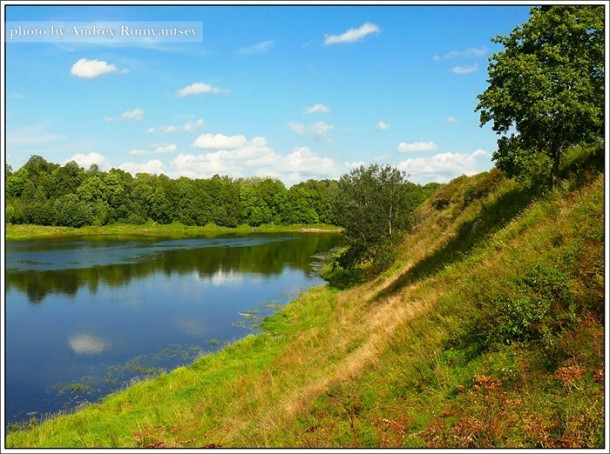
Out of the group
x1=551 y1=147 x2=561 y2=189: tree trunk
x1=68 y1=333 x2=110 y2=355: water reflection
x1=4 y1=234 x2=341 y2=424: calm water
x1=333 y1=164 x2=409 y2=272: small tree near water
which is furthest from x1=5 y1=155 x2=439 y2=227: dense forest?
x1=551 y1=147 x2=561 y2=189: tree trunk

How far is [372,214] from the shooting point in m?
43.5

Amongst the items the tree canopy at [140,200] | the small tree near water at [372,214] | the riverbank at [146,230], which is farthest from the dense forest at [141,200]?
the small tree near water at [372,214]

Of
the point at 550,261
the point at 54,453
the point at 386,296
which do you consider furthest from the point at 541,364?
the point at 386,296

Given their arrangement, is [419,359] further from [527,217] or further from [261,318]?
[261,318]

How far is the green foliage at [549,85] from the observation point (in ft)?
56.7

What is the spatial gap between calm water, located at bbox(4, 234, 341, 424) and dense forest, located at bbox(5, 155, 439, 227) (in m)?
43.3

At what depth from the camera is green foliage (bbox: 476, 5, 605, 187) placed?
56.7 feet

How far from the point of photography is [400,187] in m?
48.5

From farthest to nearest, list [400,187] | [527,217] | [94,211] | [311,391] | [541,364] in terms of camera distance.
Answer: [94,211], [400,187], [527,217], [311,391], [541,364]

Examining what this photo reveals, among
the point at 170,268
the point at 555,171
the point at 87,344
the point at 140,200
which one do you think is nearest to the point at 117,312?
the point at 87,344

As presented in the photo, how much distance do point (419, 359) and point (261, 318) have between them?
2676 centimetres

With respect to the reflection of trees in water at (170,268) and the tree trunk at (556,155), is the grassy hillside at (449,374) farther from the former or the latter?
the reflection of trees in water at (170,268)

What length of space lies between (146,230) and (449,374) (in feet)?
412

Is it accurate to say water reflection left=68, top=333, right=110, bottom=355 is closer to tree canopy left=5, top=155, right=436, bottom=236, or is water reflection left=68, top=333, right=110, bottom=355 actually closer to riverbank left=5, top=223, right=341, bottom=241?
riverbank left=5, top=223, right=341, bottom=241
